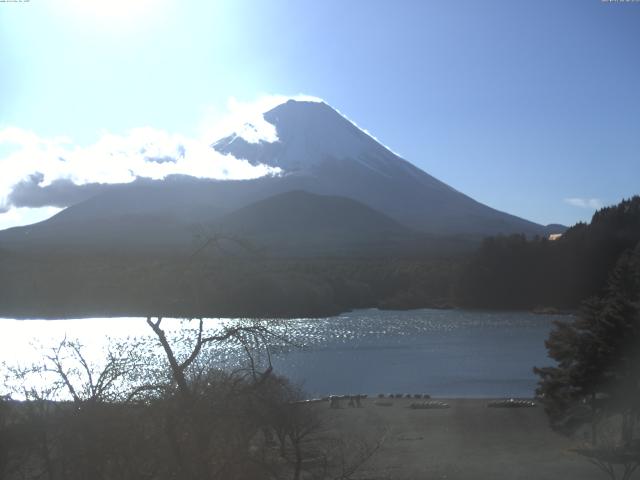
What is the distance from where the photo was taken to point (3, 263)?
85.3 ft

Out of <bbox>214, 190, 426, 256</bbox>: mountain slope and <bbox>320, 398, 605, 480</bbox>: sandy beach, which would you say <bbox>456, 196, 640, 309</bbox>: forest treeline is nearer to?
<bbox>214, 190, 426, 256</bbox>: mountain slope

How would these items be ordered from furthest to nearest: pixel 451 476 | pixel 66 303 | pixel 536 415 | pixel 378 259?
1. pixel 378 259
2. pixel 66 303
3. pixel 536 415
4. pixel 451 476

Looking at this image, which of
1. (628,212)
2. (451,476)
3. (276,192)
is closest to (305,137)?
(276,192)

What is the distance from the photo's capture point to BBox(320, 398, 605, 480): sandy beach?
11.7 meters

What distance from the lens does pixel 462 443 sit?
48.9 feet

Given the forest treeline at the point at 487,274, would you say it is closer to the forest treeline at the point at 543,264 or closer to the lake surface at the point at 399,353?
the forest treeline at the point at 543,264

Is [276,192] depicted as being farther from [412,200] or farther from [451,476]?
[451,476]

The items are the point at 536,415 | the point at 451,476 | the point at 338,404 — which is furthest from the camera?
the point at 338,404

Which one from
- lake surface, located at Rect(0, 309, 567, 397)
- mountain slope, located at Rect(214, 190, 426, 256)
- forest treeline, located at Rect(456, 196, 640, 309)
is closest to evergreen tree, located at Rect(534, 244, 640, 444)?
lake surface, located at Rect(0, 309, 567, 397)

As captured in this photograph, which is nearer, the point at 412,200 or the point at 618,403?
the point at 618,403

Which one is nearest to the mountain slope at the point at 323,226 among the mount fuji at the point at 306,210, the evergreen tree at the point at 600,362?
the mount fuji at the point at 306,210

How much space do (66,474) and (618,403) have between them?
381 inches

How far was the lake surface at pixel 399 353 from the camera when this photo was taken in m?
19.0

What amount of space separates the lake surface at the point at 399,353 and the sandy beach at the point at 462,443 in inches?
91.4
